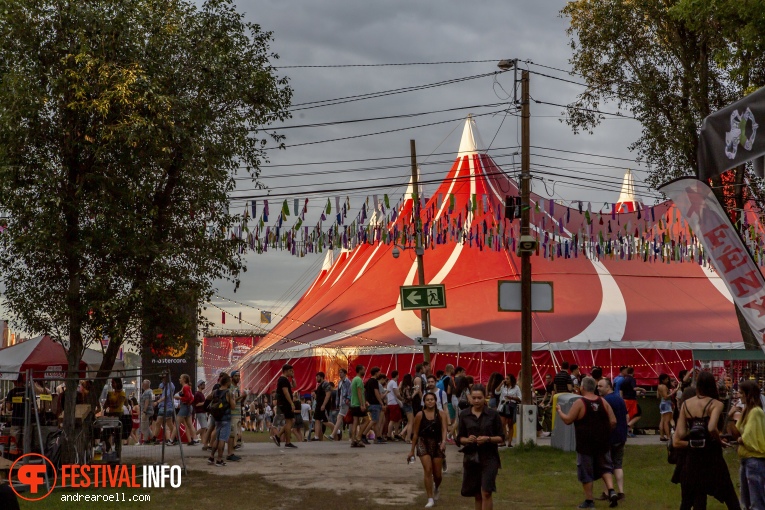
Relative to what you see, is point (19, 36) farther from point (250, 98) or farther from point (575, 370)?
point (575, 370)

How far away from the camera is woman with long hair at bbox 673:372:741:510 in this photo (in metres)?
8.72

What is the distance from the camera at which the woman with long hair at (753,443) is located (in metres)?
8.48

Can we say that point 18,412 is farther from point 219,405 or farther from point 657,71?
point 657,71

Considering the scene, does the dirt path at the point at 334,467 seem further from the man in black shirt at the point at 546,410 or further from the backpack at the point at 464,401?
the man in black shirt at the point at 546,410

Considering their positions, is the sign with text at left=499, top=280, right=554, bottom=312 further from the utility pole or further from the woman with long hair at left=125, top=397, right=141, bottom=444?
the woman with long hair at left=125, top=397, right=141, bottom=444

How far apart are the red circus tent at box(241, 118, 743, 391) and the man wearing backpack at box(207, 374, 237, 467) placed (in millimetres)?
10129

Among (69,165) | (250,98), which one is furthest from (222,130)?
(69,165)

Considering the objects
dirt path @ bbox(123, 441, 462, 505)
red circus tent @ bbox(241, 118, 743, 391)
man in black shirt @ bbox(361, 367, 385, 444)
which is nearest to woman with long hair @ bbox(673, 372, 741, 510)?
dirt path @ bbox(123, 441, 462, 505)

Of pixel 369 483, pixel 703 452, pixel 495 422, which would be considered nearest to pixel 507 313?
pixel 369 483

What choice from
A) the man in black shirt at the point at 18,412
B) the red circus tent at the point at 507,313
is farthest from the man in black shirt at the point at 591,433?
the red circus tent at the point at 507,313

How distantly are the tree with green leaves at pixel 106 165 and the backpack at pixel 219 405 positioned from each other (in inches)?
51.3

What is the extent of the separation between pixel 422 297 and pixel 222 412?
8025 millimetres

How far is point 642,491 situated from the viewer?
1241 cm

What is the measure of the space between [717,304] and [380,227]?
1212 centimetres
